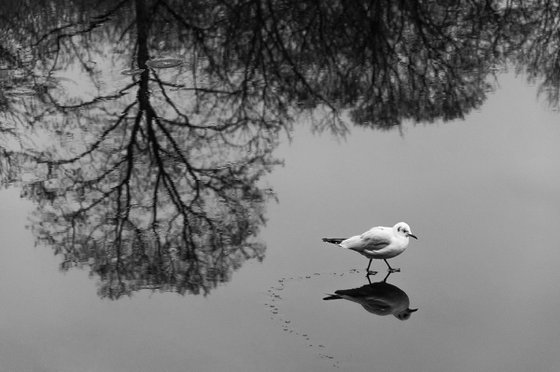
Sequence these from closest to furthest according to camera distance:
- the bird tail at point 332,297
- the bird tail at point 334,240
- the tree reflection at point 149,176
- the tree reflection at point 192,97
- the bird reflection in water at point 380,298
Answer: the bird reflection in water at point 380,298 < the bird tail at point 332,297 < the bird tail at point 334,240 < the tree reflection at point 149,176 < the tree reflection at point 192,97

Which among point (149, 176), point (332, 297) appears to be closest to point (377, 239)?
point (332, 297)

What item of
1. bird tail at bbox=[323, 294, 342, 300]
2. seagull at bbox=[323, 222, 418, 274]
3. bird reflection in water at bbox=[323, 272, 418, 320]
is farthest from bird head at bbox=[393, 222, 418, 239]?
bird tail at bbox=[323, 294, 342, 300]

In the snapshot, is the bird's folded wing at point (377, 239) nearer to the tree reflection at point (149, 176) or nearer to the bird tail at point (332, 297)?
the bird tail at point (332, 297)

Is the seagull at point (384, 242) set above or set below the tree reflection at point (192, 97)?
below

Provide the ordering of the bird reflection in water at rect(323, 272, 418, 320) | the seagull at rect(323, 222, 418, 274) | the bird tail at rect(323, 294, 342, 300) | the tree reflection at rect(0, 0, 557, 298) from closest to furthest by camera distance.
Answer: the bird reflection in water at rect(323, 272, 418, 320)
the bird tail at rect(323, 294, 342, 300)
the seagull at rect(323, 222, 418, 274)
the tree reflection at rect(0, 0, 557, 298)

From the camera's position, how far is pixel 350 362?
6.75 meters

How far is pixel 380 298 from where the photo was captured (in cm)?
758

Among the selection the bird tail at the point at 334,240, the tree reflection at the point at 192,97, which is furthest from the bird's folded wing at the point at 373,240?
the tree reflection at the point at 192,97

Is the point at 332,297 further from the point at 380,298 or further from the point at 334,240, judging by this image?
the point at 334,240

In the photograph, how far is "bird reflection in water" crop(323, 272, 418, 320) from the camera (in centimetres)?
740

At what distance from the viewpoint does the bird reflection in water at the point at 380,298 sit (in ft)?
24.3

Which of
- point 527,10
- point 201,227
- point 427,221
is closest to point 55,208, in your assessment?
point 201,227

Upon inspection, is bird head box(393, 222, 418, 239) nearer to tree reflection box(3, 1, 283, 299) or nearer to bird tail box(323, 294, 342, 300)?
bird tail box(323, 294, 342, 300)

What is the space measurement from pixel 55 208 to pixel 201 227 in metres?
1.56
